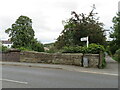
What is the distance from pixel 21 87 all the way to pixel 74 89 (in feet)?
6.85

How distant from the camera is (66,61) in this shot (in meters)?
18.3

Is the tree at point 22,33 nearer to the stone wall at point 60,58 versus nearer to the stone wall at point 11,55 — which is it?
the stone wall at point 11,55

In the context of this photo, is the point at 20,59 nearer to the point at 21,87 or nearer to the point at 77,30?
the point at 77,30

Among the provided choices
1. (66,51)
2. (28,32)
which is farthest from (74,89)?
(28,32)

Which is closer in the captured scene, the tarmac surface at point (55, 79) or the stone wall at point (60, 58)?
the tarmac surface at point (55, 79)

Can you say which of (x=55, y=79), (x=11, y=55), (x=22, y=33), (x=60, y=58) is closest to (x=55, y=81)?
(x=55, y=79)

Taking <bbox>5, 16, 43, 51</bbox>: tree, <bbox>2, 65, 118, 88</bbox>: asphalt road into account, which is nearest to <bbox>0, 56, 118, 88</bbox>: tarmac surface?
<bbox>2, 65, 118, 88</bbox>: asphalt road

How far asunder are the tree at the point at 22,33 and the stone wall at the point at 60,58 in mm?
33381

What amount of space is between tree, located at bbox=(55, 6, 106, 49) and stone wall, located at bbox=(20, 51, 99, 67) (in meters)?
8.16

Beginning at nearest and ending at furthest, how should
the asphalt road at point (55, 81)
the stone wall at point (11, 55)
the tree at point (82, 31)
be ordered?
the asphalt road at point (55, 81)
the stone wall at point (11, 55)
the tree at point (82, 31)

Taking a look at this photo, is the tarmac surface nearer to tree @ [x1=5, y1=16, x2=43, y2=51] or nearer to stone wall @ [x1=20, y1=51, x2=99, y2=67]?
stone wall @ [x1=20, y1=51, x2=99, y2=67]

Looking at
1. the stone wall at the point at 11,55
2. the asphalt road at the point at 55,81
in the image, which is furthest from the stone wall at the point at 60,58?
the asphalt road at the point at 55,81

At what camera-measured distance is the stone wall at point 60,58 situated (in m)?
17.0

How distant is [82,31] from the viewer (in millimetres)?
26094
